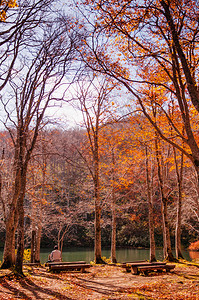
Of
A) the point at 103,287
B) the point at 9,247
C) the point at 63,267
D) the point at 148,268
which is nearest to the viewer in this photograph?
the point at 103,287

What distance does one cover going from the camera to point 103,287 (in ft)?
21.4

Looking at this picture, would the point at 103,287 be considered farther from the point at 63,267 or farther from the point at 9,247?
the point at 9,247

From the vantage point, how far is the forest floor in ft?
17.2

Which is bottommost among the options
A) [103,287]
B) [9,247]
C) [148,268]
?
[103,287]

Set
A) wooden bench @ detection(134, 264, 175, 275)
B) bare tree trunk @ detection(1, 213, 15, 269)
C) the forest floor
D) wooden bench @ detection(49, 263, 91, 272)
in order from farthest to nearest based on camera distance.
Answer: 1. bare tree trunk @ detection(1, 213, 15, 269)
2. wooden bench @ detection(49, 263, 91, 272)
3. wooden bench @ detection(134, 264, 175, 275)
4. the forest floor

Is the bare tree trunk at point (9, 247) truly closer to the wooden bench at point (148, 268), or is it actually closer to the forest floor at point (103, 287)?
the forest floor at point (103, 287)

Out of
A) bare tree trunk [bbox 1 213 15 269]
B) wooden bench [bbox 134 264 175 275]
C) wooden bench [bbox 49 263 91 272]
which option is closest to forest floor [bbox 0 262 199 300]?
wooden bench [bbox 134 264 175 275]

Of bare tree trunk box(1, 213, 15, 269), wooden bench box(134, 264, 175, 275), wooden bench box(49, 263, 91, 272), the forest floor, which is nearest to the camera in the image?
the forest floor

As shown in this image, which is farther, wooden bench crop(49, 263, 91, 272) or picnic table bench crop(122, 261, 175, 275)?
wooden bench crop(49, 263, 91, 272)

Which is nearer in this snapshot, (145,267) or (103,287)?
(103,287)

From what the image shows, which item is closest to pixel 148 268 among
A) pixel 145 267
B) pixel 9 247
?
pixel 145 267

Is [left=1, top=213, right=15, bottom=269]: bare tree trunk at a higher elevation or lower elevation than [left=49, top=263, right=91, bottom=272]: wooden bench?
higher

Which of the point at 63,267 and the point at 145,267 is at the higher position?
the point at 145,267

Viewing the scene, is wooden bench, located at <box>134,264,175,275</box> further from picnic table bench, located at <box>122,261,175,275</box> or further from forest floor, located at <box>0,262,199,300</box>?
forest floor, located at <box>0,262,199,300</box>
